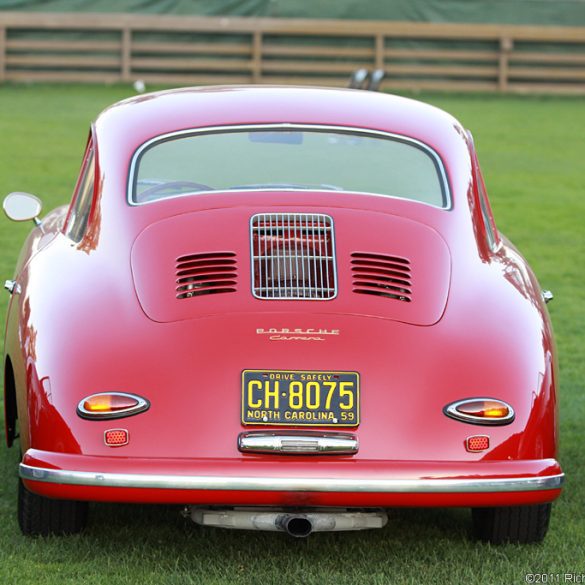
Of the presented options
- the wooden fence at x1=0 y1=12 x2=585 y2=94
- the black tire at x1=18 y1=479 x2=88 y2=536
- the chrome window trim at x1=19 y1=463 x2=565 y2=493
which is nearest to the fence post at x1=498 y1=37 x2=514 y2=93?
the wooden fence at x1=0 y1=12 x2=585 y2=94

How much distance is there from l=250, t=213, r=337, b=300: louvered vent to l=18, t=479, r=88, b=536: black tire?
→ 97cm

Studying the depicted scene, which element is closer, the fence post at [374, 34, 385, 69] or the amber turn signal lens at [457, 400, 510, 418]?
the amber turn signal lens at [457, 400, 510, 418]

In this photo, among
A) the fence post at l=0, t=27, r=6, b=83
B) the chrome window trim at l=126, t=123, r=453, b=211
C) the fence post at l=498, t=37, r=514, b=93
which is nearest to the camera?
the chrome window trim at l=126, t=123, r=453, b=211

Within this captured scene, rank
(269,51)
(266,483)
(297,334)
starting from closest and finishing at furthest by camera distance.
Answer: (266,483) → (297,334) → (269,51)

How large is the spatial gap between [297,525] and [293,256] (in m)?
0.98

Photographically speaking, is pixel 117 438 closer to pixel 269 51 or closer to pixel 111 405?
pixel 111 405

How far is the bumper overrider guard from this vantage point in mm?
4457

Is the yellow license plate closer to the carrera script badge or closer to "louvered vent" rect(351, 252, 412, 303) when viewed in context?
the carrera script badge

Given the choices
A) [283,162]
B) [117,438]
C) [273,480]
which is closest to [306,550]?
[273,480]

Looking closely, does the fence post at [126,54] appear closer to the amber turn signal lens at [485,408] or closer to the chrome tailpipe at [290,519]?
the chrome tailpipe at [290,519]

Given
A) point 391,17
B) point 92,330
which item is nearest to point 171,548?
point 92,330

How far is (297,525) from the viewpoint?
15.0 feet

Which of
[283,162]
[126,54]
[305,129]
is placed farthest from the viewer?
[126,54]

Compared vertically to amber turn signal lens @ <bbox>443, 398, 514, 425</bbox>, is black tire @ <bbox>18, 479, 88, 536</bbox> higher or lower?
lower
